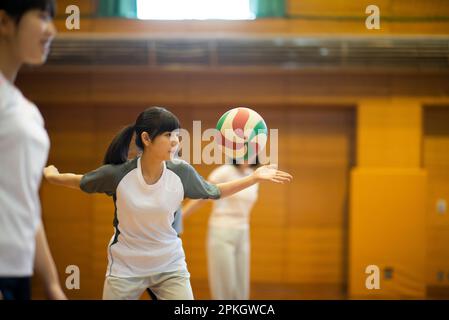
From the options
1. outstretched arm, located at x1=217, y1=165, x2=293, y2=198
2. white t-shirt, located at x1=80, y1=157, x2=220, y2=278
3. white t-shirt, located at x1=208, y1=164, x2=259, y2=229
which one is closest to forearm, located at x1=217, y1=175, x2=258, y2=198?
outstretched arm, located at x1=217, y1=165, x2=293, y2=198

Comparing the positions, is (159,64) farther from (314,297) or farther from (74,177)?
(74,177)

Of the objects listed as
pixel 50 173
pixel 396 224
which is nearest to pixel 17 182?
pixel 50 173

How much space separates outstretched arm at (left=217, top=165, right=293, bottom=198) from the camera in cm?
281

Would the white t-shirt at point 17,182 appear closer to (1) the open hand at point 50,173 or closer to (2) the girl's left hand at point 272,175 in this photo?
(1) the open hand at point 50,173

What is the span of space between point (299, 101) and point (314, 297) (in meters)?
2.18

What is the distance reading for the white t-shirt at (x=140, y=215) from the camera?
9.21 ft

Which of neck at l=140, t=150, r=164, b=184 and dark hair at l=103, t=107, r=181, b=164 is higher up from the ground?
dark hair at l=103, t=107, r=181, b=164

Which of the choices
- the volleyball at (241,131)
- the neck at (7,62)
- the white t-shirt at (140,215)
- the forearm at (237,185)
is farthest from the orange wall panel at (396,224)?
the neck at (7,62)

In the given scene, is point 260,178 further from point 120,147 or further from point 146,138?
point 120,147

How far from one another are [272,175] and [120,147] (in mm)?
729

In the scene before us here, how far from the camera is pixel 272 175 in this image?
2828 millimetres

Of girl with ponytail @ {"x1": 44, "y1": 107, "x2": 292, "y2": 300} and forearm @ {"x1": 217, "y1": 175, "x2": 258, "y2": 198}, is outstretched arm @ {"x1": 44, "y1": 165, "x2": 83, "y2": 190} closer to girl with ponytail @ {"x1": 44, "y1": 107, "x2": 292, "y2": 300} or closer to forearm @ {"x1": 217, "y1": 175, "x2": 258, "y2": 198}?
girl with ponytail @ {"x1": 44, "y1": 107, "x2": 292, "y2": 300}

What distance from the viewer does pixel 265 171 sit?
2.87 metres
